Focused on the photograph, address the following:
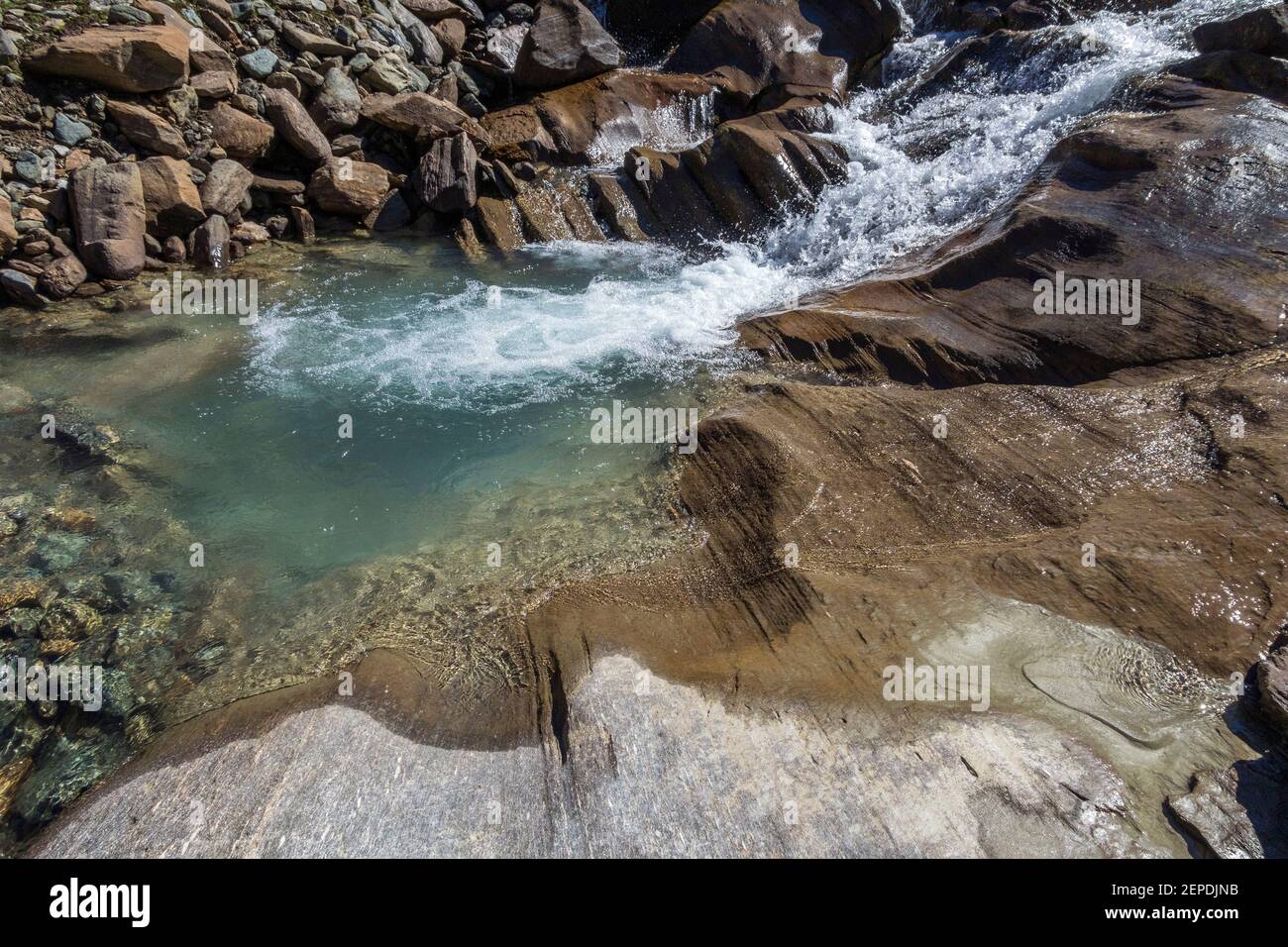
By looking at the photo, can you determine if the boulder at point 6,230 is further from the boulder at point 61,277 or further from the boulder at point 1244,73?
the boulder at point 1244,73

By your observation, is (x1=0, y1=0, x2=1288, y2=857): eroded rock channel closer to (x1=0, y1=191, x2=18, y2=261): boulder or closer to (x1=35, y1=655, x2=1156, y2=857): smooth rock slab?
(x1=35, y1=655, x2=1156, y2=857): smooth rock slab

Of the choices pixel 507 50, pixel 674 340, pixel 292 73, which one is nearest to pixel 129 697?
pixel 674 340

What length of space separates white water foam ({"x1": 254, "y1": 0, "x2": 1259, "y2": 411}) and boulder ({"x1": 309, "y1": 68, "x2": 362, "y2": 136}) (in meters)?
3.82

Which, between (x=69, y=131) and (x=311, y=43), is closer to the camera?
(x=69, y=131)

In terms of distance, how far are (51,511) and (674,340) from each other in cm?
593

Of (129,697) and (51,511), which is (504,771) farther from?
(51,511)

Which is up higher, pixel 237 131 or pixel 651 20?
pixel 651 20

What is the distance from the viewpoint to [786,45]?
14406 millimetres

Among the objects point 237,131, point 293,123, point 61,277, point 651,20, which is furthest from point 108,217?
point 651,20

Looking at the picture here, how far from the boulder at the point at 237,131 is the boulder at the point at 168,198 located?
0.86 metres

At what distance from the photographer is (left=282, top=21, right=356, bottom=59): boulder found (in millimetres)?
11711

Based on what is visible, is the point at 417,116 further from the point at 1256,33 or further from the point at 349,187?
the point at 1256,33

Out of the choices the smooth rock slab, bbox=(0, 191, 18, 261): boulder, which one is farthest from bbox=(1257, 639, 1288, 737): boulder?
bbox=(0, 191, 18, 261): boulder

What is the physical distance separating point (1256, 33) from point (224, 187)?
45.2 feet
